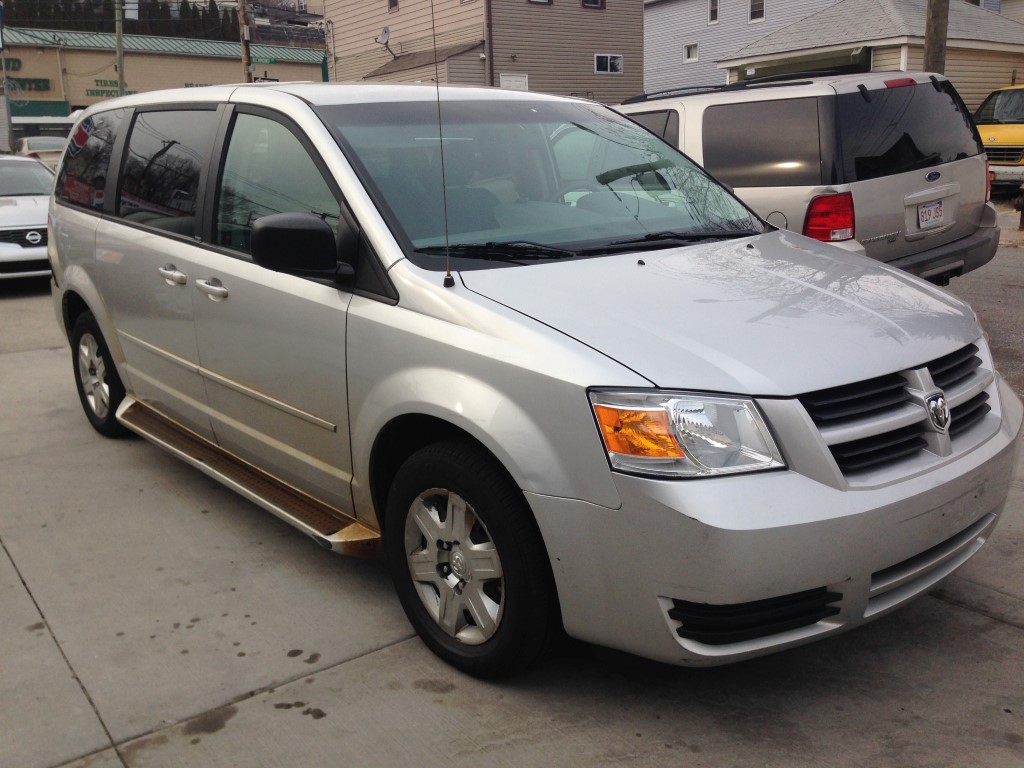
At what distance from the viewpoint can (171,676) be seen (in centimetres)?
329

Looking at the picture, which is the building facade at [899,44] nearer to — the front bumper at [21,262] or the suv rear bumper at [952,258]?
the front bumper at [21,262]

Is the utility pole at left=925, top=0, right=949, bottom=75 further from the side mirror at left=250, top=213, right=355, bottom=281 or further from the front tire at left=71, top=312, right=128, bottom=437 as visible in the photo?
the side mirror at left=250, top=213, right=355, bottom=281

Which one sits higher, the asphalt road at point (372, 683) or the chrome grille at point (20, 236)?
the chrome grille at point (20, 236)

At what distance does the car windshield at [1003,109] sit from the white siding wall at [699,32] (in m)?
14.2

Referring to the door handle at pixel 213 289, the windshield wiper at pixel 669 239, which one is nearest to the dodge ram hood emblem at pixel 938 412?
the windshield wiper at pixel 669 239

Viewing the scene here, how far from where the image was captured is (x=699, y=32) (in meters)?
36.0

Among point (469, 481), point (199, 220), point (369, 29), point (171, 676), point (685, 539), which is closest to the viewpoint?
point (685, 539)

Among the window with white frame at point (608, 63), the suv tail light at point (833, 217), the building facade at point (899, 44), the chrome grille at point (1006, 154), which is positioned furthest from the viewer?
the window with white frame at point (608, 63)

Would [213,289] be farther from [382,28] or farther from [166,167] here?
[382,28]

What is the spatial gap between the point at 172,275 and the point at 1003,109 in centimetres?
1738

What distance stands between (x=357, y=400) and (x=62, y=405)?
13.3ft

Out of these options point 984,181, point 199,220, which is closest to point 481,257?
point 199,220

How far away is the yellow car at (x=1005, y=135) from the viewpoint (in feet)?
55.3

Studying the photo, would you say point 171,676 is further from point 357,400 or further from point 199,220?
point 199,220
